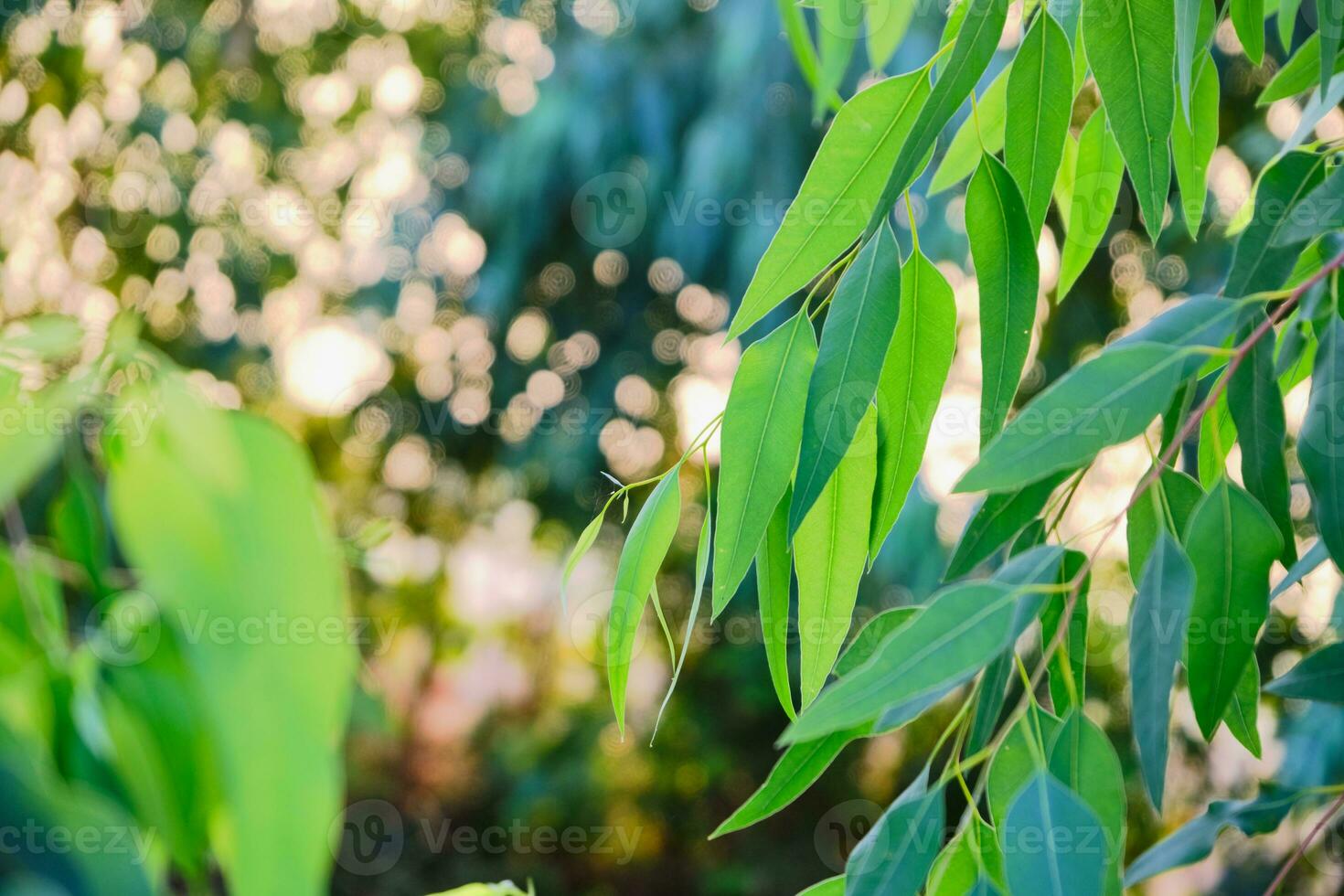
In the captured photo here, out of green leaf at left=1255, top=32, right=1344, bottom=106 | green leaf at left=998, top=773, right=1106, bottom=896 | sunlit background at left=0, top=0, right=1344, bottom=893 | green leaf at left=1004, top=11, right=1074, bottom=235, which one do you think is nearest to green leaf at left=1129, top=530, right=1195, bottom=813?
green leaf at left=998, top=773, right=1106, bottom=896

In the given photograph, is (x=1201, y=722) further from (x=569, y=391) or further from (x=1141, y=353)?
(x=569, y=391)

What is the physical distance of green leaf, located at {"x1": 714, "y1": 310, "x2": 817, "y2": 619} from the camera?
34 centimetres

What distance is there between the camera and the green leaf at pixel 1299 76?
44 cm

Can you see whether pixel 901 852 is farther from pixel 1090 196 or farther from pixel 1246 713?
pixel 1090 196

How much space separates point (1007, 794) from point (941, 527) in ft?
4.29

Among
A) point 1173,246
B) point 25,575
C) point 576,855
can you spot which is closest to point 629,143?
point 1173,246

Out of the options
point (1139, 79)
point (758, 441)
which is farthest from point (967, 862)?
point (1139, 79)

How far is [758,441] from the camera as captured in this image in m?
0.35

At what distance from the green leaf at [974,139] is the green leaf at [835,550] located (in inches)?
5.1

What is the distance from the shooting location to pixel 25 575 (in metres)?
0.18

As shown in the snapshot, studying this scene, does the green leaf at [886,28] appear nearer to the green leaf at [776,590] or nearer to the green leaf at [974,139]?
the green leaf at [974,139]

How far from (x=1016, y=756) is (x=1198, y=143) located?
0.26m

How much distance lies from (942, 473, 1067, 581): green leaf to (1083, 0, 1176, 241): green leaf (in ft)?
0.29

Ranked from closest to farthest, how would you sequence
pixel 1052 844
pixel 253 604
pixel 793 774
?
pixel 253 604, pixel 1052 844, pixel 793 774
